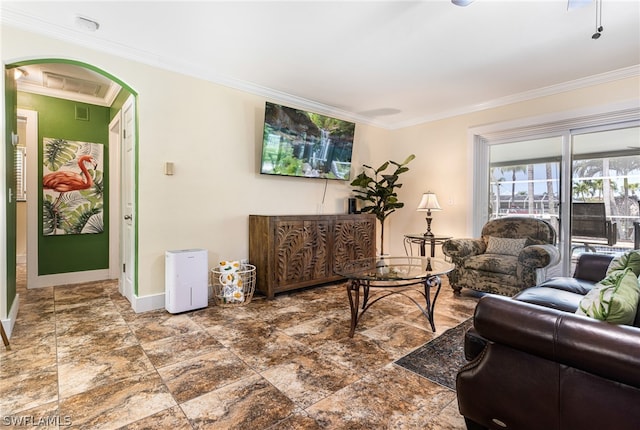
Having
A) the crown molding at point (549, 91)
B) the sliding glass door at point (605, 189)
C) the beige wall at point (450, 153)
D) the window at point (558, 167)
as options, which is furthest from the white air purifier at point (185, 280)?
the sliding glass door at point (605, 189)

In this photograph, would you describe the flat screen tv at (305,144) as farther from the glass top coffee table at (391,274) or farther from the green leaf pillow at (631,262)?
the green leaf pillow at (631,262)

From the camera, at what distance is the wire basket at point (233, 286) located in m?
3.34

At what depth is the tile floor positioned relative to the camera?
153 cm

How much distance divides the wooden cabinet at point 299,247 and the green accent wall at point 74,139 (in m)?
2.30

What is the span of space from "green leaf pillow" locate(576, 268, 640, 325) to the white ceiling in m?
1.86

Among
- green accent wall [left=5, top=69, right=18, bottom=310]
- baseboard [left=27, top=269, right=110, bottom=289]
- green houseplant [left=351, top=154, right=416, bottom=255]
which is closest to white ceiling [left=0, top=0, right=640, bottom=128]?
green accent wall [left=5, top=69, right=18, bottom=310]

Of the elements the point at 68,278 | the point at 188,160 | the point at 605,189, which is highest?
the point at 188,160

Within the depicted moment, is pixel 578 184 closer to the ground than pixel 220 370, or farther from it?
farther from it

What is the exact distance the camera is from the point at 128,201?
3.48 m

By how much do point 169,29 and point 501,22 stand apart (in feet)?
8.88

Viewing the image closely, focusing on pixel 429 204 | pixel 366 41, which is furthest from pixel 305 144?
pixel 429 204

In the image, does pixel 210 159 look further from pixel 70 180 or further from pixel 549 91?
pixel 549 91

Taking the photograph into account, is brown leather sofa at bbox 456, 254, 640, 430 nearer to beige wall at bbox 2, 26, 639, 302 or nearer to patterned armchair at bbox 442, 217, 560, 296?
patterned armchair at bbox 442, 217, 560, 296

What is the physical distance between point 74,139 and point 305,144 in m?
3.08
